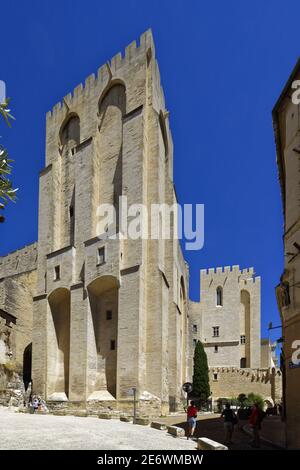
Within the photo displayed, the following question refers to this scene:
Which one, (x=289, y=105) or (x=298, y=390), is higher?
(x=289, y=105)

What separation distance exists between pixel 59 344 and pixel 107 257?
25.7 feet

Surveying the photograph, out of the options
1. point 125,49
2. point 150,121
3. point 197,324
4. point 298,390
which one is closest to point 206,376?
point 197,324

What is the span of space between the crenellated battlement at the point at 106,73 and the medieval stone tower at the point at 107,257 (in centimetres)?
9

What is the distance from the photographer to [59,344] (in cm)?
3319

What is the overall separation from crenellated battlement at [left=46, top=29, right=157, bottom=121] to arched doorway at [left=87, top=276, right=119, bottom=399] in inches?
567

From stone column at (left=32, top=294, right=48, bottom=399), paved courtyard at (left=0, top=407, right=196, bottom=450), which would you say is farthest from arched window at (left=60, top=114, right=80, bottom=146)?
paved courtyard at (left=0, top=407, right=196, bottom=450)

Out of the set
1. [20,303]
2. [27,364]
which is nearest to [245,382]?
[27,364]

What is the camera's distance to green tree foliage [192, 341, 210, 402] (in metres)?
45.2

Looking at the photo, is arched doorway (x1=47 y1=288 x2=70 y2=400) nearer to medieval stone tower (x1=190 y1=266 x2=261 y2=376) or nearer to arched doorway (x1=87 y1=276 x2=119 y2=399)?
arched doorway (x1=87 y1=276 x2=119 y2=399)

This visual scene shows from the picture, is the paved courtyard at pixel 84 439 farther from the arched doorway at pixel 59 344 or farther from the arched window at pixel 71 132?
the arched window at pixel 71 132

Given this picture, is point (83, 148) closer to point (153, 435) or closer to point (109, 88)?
point (109, 88)

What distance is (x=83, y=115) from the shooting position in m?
35.7

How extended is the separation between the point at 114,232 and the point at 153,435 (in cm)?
1567

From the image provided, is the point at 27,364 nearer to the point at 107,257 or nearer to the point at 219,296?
the point at 107,257
